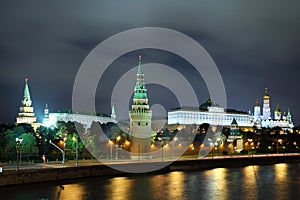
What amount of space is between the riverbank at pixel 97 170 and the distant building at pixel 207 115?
10172 cm

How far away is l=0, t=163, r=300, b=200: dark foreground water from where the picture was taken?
36.7 meters

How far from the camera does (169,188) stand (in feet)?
136

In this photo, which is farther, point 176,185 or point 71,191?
point 176,185

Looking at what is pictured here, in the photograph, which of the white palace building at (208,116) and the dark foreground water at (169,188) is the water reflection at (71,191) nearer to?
the dark foreground water at (169,188)

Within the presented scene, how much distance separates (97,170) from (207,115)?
139 meters

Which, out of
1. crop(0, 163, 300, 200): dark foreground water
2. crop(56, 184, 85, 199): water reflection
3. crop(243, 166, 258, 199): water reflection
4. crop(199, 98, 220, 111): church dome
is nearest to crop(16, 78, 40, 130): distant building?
crop(0, 163, 300, 200): dark foreground water

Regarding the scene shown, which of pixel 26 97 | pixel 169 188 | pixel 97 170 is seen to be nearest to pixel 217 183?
pixel 169 188

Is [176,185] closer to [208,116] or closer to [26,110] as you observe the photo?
[26,110]

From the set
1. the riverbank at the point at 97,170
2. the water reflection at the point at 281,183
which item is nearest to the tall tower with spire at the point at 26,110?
the riverbank at the point at 97,170

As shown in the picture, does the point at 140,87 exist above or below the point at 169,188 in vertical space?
above

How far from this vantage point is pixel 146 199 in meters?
35.9

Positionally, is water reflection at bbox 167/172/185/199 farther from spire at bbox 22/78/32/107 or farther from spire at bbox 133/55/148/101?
spire at bbox 22/78/32/107

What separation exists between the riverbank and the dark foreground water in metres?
0.91

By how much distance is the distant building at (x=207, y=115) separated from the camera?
175125mm
